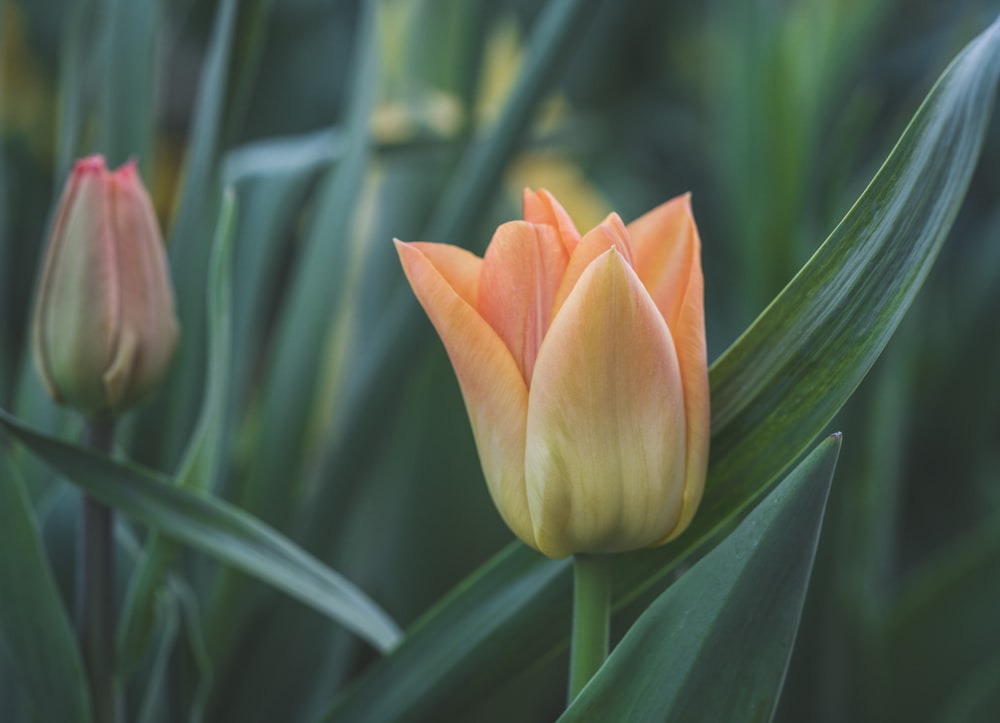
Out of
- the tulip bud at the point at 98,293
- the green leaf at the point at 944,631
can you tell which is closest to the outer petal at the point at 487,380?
the tulip bud at the point at 98,293

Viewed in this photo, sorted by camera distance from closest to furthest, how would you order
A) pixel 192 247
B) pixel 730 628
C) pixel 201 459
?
pixel 730 628 < pixel 201 459 < pixel 192 247

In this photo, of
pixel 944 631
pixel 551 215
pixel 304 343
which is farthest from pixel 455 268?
pixel 944 631

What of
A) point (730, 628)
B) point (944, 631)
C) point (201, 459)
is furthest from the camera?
point (944, 631)

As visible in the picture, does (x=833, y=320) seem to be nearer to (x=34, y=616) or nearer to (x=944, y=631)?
(x=34, y=616)

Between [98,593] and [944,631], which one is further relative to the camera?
[944,631]

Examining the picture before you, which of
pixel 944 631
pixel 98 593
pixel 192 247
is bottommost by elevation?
pixel 944 631

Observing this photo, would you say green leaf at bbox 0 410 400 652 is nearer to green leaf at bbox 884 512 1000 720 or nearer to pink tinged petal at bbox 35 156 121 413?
pink tinged petal at bbox 35 156 121 413

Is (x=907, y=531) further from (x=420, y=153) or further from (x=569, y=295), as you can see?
(x=569, y=295)
